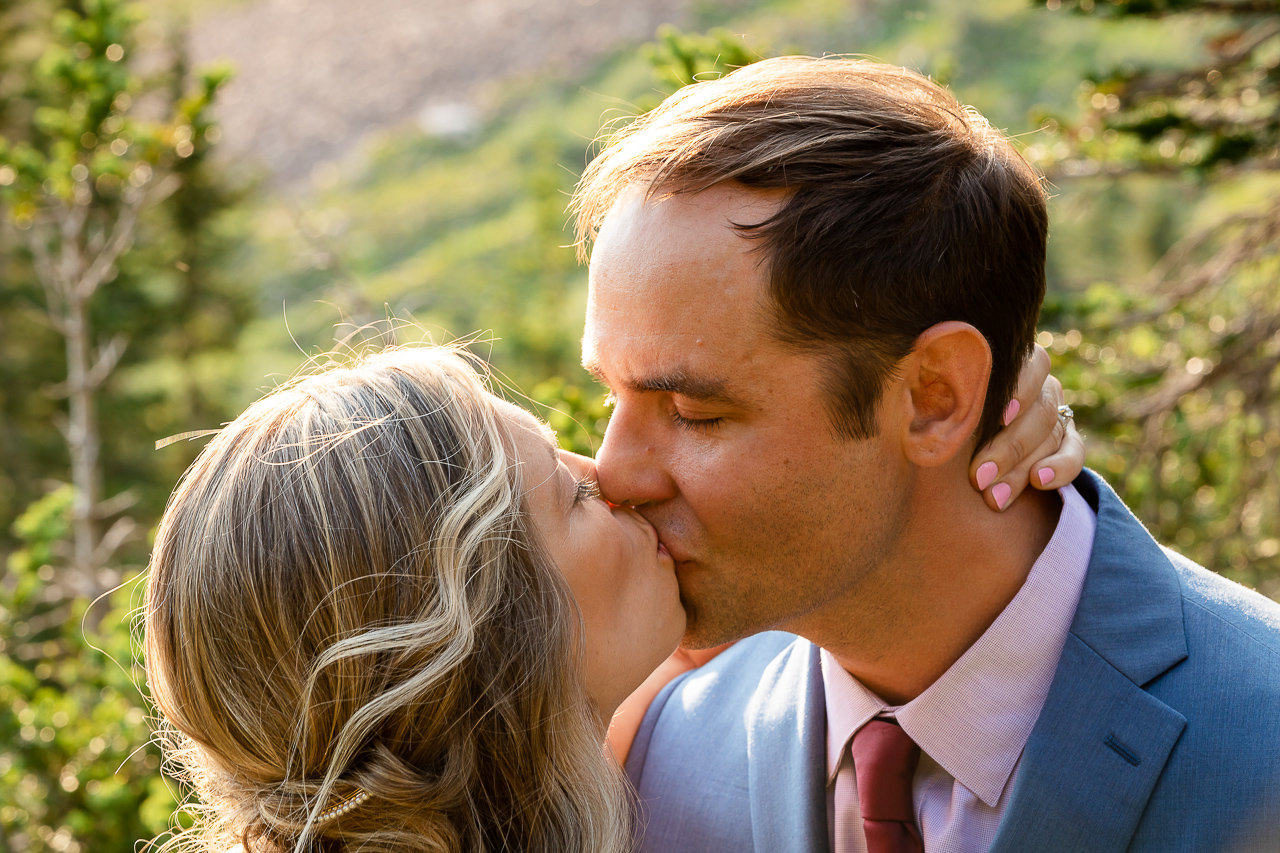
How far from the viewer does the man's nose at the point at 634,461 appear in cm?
243

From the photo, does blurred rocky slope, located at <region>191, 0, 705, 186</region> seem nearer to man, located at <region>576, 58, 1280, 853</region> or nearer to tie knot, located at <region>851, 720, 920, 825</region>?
man, located at <region>576, 58, 1280, 853</region>

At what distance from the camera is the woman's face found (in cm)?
233

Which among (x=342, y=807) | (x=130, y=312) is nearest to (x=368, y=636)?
(x=342, y=807)

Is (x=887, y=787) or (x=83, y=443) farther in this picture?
(x=83, y=443)

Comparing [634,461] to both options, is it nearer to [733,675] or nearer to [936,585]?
[936,585]

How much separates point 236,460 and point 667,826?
4.87ft

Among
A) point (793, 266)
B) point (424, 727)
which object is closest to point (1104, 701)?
point (793, 266)

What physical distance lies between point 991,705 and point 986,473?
53cm

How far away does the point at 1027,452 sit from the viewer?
254 centimetres

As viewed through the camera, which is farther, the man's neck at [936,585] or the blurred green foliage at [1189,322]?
the blurred green foliage at [1189,322]

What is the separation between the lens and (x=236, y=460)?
2174mm

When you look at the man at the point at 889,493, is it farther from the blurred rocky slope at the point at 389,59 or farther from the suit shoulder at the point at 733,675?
the blurred rocky slope at the point at 389,59

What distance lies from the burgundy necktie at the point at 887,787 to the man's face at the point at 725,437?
313 mm

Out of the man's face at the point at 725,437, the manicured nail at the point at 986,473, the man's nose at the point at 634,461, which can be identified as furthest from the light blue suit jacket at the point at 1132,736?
the man's nose at the point at 634,461
